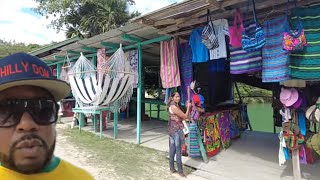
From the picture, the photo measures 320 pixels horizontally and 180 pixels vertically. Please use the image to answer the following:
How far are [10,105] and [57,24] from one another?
75.9 ft

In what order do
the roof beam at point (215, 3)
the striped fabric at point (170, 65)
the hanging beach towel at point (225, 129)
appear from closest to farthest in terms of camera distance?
1. the roof beam at point (215, 3)
2. the striped fabric at point (170, 65)
3. the hanging beach towel at point (225, 129)

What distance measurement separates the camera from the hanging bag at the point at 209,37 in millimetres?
4590

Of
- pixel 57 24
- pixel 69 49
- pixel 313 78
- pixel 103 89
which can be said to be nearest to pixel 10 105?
pixel 313 78

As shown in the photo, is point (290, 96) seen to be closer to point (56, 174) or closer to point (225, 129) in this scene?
point (225, 129)

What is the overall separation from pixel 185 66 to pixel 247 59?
1511 millimetres

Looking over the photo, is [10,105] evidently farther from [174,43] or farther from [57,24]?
[57,24]

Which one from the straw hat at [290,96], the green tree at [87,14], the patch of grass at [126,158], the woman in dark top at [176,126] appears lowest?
the patch of grass at [126,158]

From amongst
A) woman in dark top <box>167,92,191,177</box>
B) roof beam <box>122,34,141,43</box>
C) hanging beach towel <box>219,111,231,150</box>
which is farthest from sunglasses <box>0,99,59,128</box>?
roof beam <box>122,34,141,43</box>

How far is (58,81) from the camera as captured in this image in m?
1.01

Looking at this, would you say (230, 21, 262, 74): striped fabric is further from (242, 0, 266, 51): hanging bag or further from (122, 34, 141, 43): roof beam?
(122, 34, 141, 43): roof beam

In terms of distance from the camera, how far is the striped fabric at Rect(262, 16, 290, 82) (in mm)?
3764

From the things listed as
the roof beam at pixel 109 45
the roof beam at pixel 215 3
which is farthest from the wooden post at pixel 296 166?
the roof beam at pixel 109 45

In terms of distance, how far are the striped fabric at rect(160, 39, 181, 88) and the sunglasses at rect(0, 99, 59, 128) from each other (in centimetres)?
472

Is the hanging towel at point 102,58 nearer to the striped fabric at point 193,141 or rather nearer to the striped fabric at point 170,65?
the striped fabric at point 170,65
